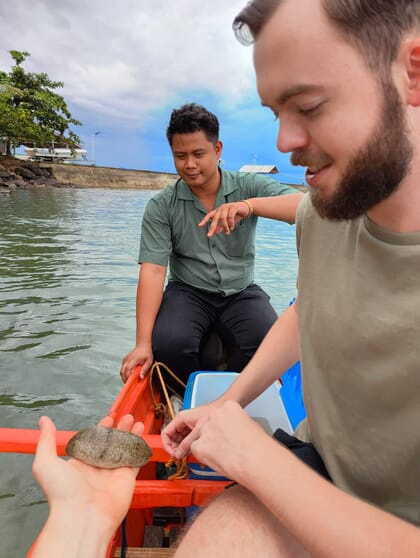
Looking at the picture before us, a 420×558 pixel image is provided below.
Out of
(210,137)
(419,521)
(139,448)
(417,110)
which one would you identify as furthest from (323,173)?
(210,137)

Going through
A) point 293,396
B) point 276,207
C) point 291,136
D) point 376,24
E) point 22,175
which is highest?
point 22,175

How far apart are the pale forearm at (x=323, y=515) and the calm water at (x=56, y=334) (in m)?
2.27

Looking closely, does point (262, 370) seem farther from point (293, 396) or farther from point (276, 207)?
point (276, 207)

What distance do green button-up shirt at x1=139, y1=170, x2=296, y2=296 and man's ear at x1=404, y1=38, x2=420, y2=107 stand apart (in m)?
2.55

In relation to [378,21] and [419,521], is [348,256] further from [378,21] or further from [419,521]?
[419,521]

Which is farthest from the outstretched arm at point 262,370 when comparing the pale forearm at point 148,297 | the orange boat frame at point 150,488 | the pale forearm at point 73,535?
the pale forearm at point 148,297

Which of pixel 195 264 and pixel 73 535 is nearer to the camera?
pixel 73 535

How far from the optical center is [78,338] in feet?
18.1

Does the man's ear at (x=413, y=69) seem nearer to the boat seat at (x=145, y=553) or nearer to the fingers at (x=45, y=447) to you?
the fingers at (x=45, y=447)

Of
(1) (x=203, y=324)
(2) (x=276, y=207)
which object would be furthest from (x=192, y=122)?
(1) (x=203, y=324)

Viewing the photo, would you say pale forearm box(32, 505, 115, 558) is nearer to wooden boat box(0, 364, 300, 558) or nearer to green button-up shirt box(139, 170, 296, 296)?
wooden boat box(0, 364, 300, 558)

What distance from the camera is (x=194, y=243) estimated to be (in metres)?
3.73

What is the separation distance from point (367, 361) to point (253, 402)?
4.89 feet

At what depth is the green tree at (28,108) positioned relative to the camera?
113ft
